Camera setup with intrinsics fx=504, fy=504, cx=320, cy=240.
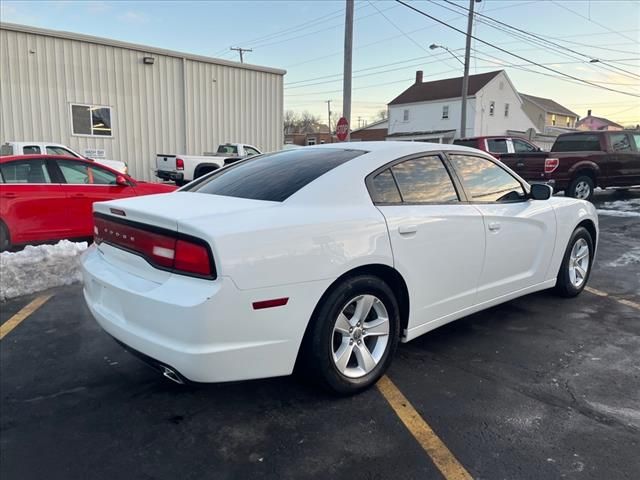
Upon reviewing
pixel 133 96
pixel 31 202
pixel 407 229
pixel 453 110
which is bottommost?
pixel 31 202

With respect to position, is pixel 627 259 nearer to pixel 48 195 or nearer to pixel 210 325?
pixel 210 325

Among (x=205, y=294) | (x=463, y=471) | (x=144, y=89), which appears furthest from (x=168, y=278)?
(x=144, y=89)

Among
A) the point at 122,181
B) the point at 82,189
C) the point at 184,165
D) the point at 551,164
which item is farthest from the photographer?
the point at 184,165

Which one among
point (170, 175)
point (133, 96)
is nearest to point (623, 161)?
point (170, 175)

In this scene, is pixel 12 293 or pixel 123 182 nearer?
pixel 12 293

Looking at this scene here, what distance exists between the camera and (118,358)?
3.73 meters

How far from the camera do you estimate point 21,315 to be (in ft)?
15.3

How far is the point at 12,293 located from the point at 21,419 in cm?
278

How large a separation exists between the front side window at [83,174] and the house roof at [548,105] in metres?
50.4

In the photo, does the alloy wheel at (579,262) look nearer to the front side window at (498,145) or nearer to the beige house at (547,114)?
the front side window at (498,145)

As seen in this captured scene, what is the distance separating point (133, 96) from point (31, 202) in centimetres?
1111

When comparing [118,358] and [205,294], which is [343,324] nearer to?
[205,294]

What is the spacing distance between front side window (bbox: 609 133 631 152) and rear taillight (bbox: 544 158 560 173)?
213 cm

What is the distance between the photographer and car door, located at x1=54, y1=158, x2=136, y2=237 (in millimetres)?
7332
